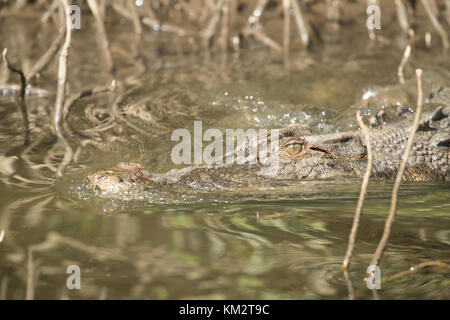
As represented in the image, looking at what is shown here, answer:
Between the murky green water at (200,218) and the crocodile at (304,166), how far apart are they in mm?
116

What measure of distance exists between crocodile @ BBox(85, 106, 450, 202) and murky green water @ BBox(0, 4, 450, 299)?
0.12 metres

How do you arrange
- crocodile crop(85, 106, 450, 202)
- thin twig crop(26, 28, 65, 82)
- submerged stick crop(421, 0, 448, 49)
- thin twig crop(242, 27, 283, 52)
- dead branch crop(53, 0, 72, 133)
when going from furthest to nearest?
thin twig crop(242, 27, 283, 52), submerged stick crop(421, 0, 448, 49), thin twig crop(26, 28, 65, 82), dead branch crop(53, 0, 72, 133), crocodile crop(85, 106, 450, 202)

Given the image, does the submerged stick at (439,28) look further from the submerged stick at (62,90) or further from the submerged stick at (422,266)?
the submerged stick at (422,266)

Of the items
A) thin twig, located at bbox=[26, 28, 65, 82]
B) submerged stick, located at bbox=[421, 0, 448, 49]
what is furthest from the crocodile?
submerged stick, located at bbox=[421, 0, 448, 49]

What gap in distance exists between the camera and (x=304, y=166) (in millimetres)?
4156

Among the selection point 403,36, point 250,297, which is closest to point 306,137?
point 250,297

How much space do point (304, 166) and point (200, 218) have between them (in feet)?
3.05

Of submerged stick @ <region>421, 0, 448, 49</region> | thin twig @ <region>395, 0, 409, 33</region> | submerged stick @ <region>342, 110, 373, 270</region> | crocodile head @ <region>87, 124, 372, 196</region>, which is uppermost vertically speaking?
thin twig @ <region>395, 0, 409, 33</region>

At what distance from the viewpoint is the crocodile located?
3.82 meters

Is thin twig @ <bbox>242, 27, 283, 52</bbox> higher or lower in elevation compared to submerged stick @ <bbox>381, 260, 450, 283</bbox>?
higher

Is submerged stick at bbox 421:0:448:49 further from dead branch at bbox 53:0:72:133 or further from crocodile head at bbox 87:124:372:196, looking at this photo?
dead branch at bbox 53:0:72:133

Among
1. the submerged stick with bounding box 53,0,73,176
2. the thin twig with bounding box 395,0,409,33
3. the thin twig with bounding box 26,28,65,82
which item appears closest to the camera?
the submerged stick with bounding box 53,0,73,176

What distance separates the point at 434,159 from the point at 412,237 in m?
1.19

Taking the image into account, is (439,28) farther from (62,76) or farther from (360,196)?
(360,196)
